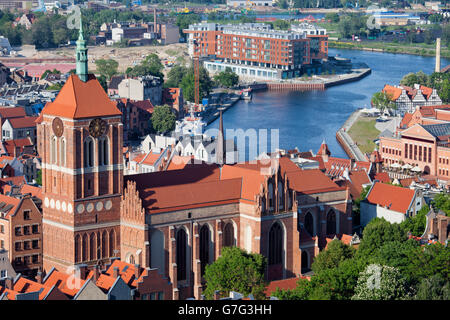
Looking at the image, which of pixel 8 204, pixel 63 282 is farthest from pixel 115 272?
pixel 8 204

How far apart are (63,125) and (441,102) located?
66.9 meters

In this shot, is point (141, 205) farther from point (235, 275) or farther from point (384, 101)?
point (384, 101)

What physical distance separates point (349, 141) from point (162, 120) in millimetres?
15005

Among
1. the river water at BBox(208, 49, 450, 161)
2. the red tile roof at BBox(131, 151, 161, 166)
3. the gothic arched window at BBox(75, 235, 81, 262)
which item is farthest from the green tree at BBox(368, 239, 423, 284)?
the river water at BBox(208, 49, 450, 161)

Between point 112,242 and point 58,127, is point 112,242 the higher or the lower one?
the lower one

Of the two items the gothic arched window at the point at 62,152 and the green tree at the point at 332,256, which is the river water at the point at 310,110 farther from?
the gothic arched window at the point at 62,152

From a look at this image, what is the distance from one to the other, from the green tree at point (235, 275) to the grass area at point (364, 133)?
41084 mm

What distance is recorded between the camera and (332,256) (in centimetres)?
4909

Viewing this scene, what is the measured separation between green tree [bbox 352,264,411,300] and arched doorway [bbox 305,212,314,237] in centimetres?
985

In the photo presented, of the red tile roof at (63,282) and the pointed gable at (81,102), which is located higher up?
the pointed gable at (81,102)

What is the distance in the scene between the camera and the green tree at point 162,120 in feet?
301

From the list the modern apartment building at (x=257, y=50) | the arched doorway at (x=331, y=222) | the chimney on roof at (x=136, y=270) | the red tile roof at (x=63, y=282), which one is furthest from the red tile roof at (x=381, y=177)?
the modern apartment building at (x=257, y=50)
